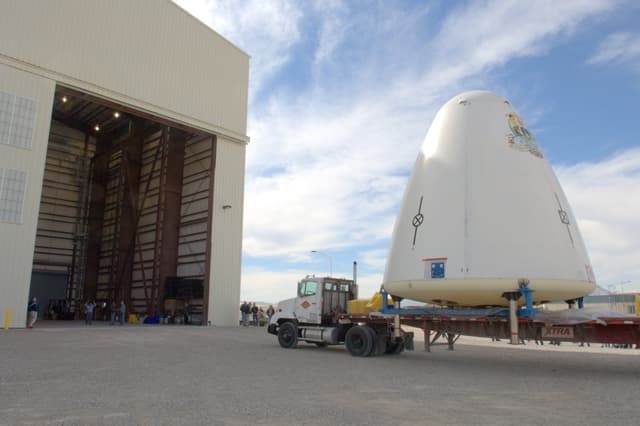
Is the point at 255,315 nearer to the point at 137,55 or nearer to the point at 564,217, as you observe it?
the point at 137,55

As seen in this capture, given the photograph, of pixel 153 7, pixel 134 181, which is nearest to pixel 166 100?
pixel 153 7

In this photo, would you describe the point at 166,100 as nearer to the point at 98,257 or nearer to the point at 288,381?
the point at 98,257

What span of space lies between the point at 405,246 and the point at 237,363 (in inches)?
206

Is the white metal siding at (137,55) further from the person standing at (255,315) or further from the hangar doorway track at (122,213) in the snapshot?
Result: the person standing at (255,315)

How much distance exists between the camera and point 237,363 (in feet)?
39.7

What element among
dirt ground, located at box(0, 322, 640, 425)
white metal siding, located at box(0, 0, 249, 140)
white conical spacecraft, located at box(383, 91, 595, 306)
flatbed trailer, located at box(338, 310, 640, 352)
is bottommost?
dirt ground, located at box(0, 322, 640, 425)

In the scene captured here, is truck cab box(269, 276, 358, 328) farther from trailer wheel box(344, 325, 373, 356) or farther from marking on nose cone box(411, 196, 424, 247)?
marking on nose cone box(411, 196, 424, 247)

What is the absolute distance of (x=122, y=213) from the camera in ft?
117

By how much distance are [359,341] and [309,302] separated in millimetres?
2501

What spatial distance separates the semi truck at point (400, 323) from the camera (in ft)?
36.2

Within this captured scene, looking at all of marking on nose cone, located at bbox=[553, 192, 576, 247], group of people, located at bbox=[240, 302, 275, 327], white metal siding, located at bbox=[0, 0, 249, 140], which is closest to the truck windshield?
marking on nose cone, located at bbox=[553, 192, 576, 247]

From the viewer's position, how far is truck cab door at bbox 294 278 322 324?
16344 mm

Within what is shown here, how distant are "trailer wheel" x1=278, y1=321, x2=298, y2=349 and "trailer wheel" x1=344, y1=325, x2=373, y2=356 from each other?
2.24 meters

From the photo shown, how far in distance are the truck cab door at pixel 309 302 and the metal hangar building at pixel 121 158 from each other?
40.6ft
